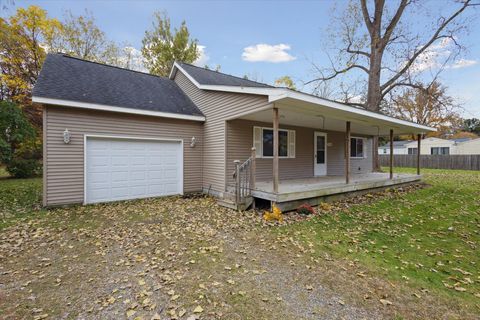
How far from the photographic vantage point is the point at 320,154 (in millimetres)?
11508

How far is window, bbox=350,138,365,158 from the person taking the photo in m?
13.2

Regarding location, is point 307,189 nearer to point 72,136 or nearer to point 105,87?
point 72,136

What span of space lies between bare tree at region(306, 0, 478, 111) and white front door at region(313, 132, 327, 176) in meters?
5.03

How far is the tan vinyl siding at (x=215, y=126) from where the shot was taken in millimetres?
7562

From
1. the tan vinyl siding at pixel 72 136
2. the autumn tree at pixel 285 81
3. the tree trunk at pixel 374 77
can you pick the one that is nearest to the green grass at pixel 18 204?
the tan vinyl siding at pixel 72 136

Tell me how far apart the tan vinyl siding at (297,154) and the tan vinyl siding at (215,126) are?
316 millimetres

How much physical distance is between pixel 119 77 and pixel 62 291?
8.39 metres

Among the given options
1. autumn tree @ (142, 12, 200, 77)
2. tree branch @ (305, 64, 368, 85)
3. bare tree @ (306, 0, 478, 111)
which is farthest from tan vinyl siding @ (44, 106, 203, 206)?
autumn tree @ (142, 12, 200, 77)

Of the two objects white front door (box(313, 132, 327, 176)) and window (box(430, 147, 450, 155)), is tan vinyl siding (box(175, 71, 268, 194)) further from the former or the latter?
window (box(430, 147, 450, 155))

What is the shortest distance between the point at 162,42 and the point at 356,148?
18.8 m

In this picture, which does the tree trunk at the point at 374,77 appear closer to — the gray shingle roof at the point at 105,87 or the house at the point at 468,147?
the gray shingle roof at the point at 105,87

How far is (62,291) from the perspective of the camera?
9.66ft

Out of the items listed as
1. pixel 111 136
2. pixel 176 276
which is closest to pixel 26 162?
pixel 111 136

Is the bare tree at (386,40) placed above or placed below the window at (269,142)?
above
